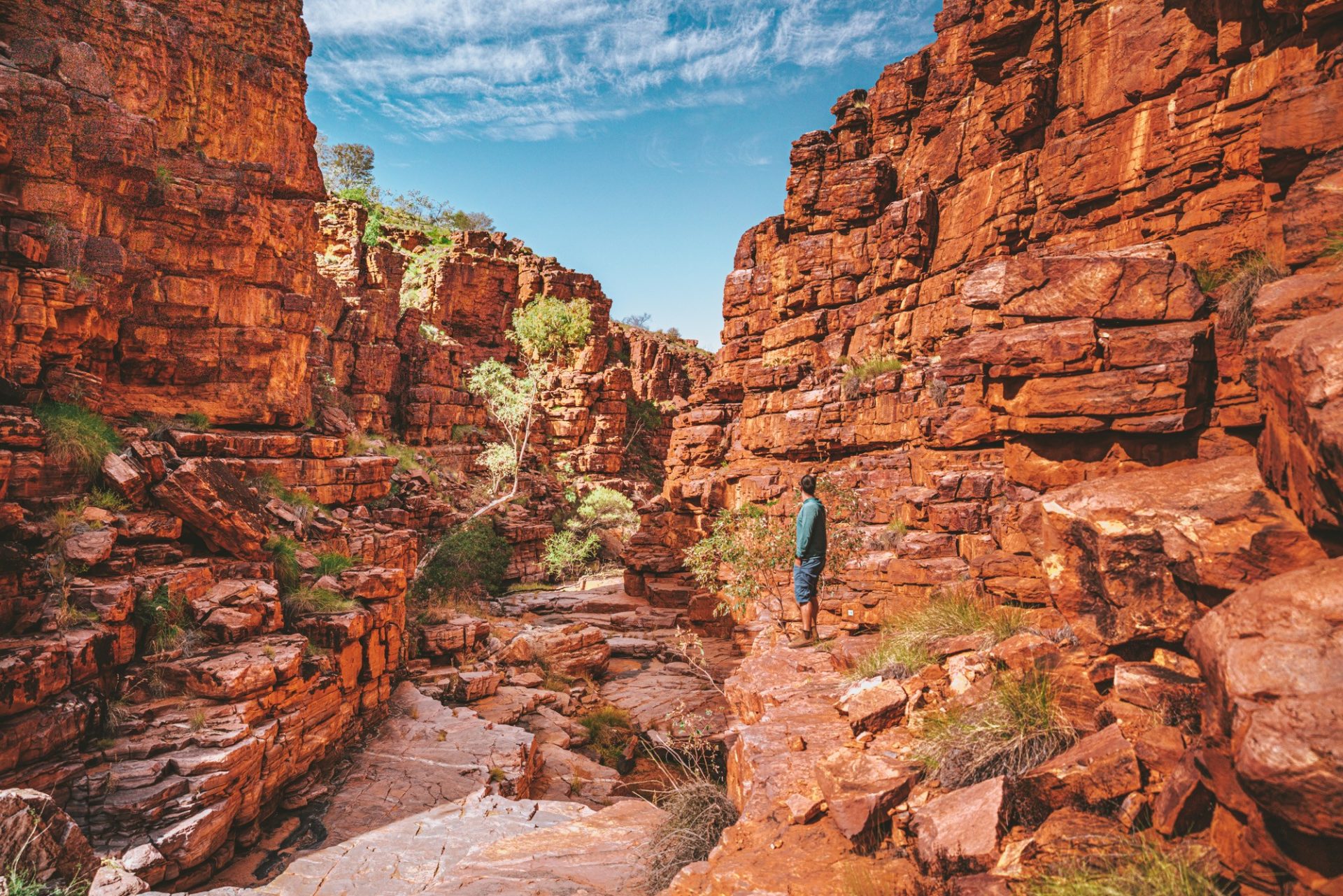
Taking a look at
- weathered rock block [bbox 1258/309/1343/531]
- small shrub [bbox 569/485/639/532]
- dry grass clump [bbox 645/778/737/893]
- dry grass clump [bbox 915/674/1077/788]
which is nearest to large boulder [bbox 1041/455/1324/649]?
weathered rock block [bbox 1258/309/1343/531]

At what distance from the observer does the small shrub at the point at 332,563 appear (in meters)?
12.0

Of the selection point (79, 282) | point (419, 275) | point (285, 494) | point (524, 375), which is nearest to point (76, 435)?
point (79, 282)

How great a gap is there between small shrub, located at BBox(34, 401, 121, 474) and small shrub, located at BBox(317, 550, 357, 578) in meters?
3.82

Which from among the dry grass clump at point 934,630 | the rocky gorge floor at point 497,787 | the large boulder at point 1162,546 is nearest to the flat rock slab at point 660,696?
the rocky gorge floor at point 497,787

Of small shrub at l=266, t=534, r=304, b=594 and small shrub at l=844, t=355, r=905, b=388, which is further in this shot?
small shrub at l=844, t=355, r=905, b=388

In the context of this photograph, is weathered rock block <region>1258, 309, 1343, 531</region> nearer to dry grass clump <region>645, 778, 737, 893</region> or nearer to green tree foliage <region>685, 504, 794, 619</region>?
dry grass clump <region>645, 778, 737, 893</region>

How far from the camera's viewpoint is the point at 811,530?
7566mm

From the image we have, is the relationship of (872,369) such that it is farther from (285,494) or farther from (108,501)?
(108,501)

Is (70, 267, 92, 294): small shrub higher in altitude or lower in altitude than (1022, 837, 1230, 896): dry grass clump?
higher

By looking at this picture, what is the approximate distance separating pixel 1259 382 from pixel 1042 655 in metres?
2.01

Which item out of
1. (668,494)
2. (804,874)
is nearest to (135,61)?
(668,494)

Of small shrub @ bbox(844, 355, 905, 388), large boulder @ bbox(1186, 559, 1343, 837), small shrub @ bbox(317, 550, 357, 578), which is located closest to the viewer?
large boulder @ bbox(1186, 559, 1343, 837)

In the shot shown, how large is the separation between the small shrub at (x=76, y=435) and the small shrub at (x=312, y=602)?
3.63m

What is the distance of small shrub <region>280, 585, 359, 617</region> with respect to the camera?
1059 cm
